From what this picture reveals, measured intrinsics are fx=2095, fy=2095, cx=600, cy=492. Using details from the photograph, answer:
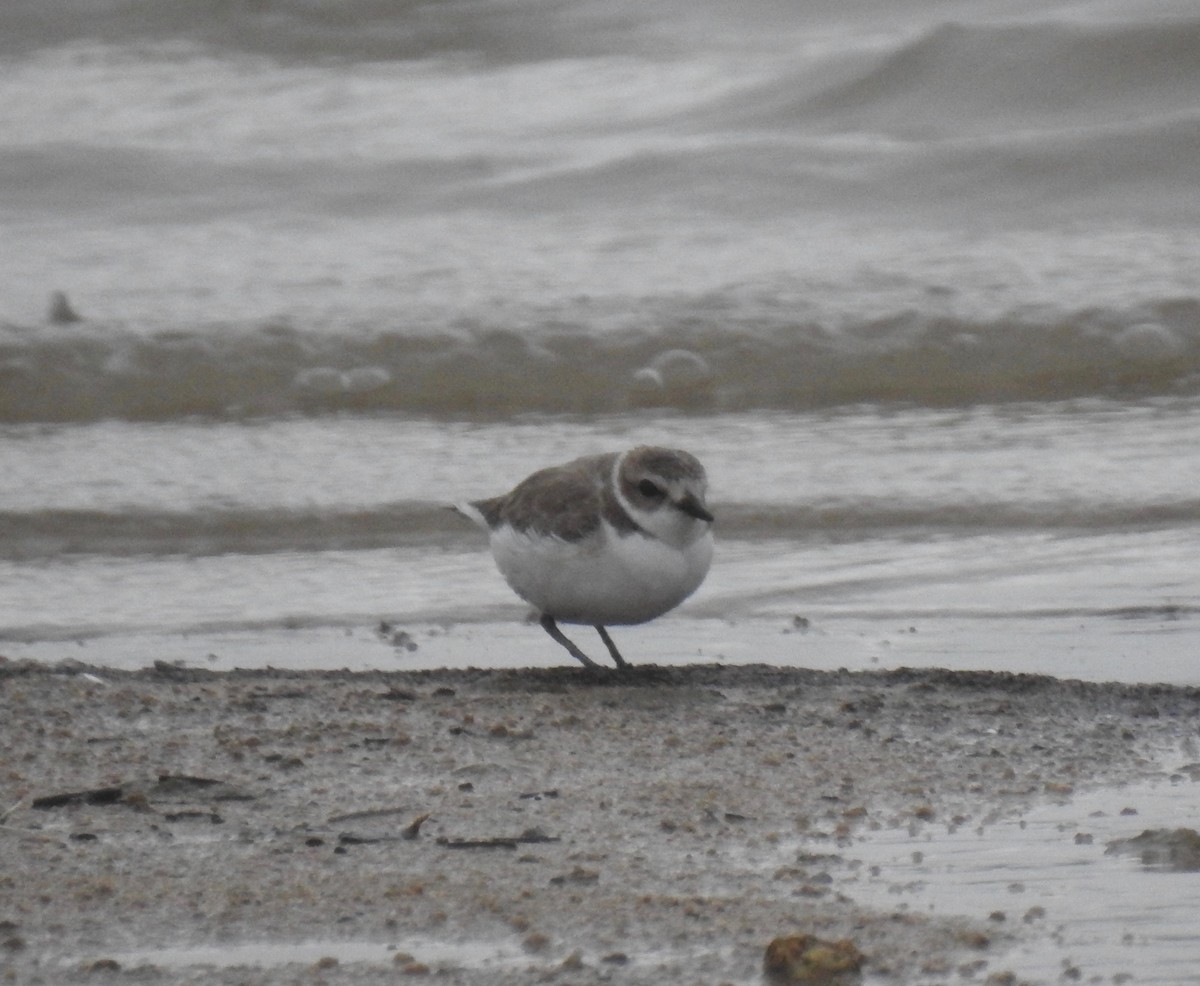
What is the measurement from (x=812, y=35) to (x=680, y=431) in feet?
23.0

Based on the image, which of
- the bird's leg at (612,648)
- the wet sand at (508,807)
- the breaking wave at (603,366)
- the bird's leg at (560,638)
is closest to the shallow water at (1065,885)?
the wet sand at (508,807)

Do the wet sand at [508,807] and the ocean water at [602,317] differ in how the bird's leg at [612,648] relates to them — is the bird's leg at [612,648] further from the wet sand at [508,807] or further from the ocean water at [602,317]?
the ocean water at [602,317]

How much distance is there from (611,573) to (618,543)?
7 centimetres

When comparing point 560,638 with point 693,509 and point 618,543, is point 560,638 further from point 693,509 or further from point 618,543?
point 693,509

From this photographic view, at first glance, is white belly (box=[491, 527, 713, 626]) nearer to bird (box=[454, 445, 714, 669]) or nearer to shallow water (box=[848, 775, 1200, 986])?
bird (box=[454, 445, 714, 669])

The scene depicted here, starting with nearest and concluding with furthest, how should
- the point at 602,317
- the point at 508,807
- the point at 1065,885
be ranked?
the point at 1065,885, the point at 508,807, the point at 602,317

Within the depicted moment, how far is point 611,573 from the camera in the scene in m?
4.82

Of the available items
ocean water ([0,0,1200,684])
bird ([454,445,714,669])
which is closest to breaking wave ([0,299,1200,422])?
ocean water ([0,0,1200,684])

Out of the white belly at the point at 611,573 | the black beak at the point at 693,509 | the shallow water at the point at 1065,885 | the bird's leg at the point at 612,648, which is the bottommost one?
the shallow water at the point at 1065,885

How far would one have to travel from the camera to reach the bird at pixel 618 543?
15.9ft

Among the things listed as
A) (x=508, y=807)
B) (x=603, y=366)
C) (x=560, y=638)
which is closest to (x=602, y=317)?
(x=603, y=366)

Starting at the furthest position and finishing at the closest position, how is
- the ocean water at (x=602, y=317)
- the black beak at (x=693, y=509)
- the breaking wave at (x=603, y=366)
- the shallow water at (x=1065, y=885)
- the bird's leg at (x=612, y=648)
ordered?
the breaking wave at (x=603, y=366) < the ocean water at (x=602, y=317) < the bird's leg at (x=612, y=648) < the black beak at (x=693, y=509) < the shallow water at (x=1065, y=885)

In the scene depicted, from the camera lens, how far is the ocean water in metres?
6.07

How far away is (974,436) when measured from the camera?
8242mm
